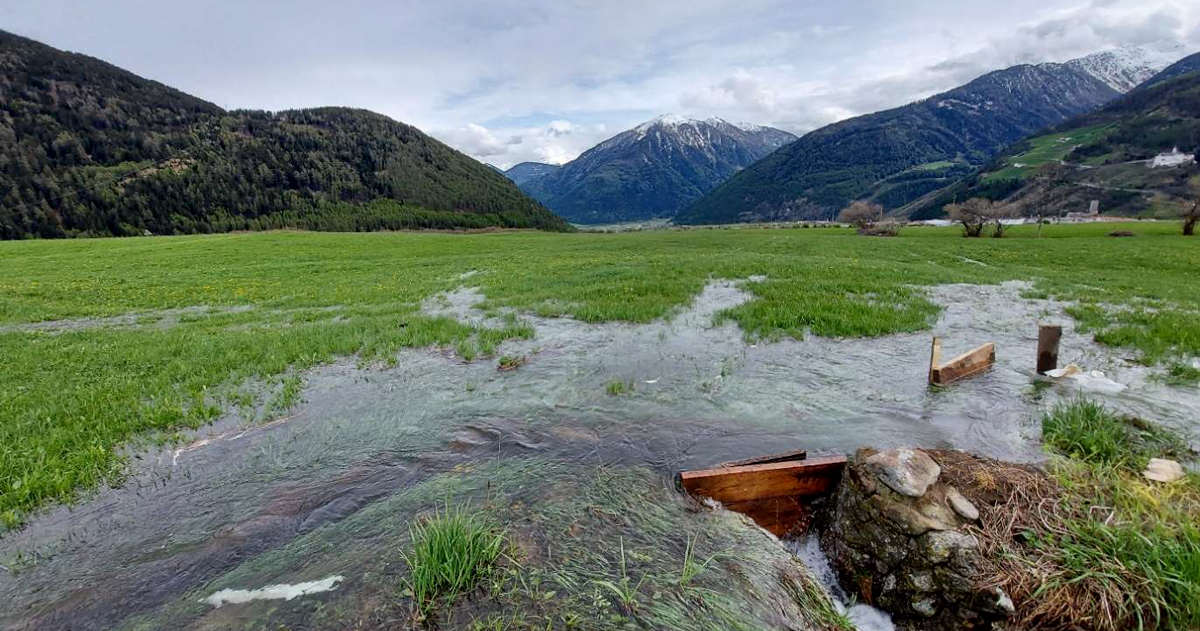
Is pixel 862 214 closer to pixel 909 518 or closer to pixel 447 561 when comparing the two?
pixel 909 518

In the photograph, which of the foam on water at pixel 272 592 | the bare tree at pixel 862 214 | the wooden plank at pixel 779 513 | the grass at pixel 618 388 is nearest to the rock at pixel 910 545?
the wooden plank at pixel 779 513

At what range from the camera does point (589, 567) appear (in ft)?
16.9

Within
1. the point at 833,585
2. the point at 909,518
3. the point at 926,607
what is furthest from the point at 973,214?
the point at 926,607

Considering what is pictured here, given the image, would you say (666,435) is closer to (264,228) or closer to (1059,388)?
(1059,388)

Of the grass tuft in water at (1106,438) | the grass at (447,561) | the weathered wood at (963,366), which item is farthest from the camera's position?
the weathered wood at (963,366)

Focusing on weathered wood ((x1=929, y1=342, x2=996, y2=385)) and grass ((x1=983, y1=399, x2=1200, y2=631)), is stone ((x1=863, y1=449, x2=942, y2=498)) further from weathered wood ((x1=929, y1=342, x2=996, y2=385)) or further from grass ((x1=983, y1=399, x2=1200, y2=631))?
weathered wood ((x1=929, y1=342, x2=996, y2=385))

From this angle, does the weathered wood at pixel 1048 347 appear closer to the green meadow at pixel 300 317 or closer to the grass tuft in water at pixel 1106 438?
the green meadow at pixel 300 317

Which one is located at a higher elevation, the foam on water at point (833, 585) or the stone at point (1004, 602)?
the stone at point (1004, 602)

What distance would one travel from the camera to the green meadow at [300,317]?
9.05 metres

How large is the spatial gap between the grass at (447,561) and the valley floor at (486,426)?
0.20 m

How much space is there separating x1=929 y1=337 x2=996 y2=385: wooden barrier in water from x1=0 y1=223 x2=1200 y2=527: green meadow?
347cm

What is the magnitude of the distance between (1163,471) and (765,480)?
4986 mm

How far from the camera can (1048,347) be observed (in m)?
10.6

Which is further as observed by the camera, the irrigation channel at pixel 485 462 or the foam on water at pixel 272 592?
the irrigation channel at pixel 485 462
